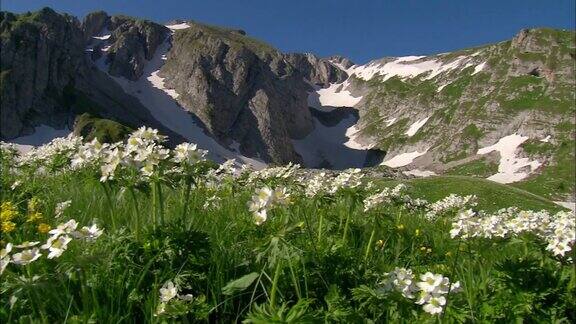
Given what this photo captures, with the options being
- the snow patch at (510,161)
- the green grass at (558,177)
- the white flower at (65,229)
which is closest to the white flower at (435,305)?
the white flower at (65,229)

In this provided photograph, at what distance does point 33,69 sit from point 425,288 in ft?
508

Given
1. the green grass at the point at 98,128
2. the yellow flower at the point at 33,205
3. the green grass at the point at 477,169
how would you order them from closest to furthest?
the yellow flower at the point at 33,205 → the green grass at the point at 98,128 → the green grass at the point at 477,169

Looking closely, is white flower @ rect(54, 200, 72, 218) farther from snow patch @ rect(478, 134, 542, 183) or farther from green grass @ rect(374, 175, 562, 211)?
snow patch @ rect(478, 134, 542, 183)

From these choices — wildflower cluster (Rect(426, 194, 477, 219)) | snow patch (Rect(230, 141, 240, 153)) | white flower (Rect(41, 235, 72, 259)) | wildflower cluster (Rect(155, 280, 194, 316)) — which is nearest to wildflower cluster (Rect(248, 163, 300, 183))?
wildflower cluster (Rect(426, 194, 477, 219))

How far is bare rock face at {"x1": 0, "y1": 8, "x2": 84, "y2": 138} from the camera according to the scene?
12838 centimetres

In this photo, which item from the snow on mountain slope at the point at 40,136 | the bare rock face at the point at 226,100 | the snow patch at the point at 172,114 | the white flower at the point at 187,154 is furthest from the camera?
the bare rock face at the point at 226,100

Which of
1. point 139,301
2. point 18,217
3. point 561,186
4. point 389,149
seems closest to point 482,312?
point 139,301

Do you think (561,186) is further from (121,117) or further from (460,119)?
(121,117)

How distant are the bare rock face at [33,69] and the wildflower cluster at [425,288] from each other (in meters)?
139

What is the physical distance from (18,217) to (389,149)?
19177cm

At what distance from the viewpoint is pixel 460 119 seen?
166 metres

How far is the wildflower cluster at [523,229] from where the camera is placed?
430cm

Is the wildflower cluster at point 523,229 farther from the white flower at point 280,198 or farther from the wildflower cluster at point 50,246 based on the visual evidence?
the wildflower cluster at point 50,246

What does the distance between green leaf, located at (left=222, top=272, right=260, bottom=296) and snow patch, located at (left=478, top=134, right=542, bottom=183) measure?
125 meters
